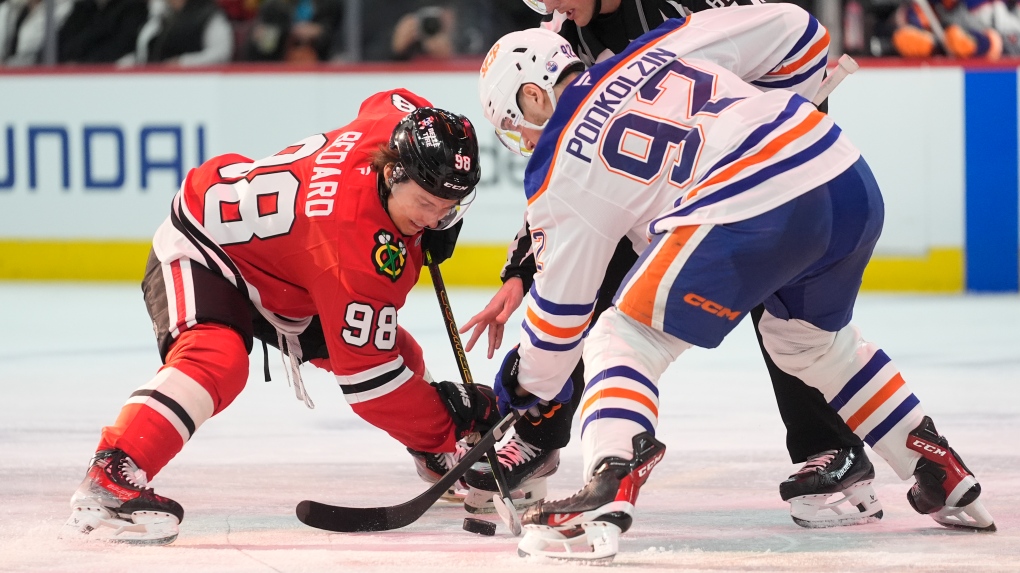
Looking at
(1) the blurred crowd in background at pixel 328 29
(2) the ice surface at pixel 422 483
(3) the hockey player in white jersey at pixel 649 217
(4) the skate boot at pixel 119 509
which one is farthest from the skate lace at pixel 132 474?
(1) the blurred crowd in background at pixel 328 29

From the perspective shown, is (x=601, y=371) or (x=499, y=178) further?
(x=499, y=178)

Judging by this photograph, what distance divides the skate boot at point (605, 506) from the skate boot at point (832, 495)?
22.6 inches

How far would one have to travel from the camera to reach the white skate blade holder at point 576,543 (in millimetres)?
2270

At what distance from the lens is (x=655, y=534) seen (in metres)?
2.64

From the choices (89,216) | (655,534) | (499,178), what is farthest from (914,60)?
(655,534)

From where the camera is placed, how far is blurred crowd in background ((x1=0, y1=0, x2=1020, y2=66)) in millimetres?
6562

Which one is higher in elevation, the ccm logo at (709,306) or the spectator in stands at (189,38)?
the ccm logo at (709,306)

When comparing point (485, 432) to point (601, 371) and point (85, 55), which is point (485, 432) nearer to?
point (601, 371)

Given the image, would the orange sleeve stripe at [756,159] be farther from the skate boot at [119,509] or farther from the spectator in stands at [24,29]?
the spectator in stands at [24,29]

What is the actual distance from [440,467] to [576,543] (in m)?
0.76

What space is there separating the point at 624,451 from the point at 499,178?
456 cm

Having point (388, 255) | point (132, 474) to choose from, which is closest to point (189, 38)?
point (388, 255)

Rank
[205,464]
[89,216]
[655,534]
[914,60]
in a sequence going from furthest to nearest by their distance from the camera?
[89,216] < [914,60] < [205,464] < [655,534]

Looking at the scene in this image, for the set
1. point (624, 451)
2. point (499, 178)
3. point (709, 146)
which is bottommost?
point (499, 178)
